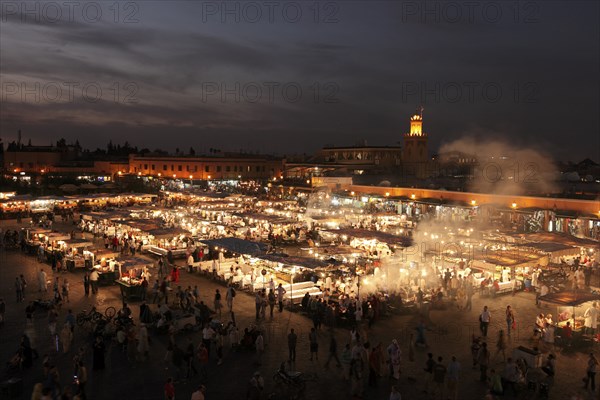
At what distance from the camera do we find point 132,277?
49.5 ft

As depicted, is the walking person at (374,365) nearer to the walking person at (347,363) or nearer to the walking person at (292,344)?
the walking person at (347,363)

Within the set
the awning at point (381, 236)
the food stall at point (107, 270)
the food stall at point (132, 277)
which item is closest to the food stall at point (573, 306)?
the awning at point (381, 236)

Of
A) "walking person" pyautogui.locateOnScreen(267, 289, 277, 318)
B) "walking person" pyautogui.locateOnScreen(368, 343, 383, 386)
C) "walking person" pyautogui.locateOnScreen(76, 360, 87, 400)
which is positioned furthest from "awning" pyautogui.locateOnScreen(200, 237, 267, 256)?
"walking person" pyautogui.locateOnScreen(76, 360, 87, 400)

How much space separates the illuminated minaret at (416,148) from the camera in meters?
60.1

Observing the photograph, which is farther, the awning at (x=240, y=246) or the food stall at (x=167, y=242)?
the food stall at (x=167, y=242)

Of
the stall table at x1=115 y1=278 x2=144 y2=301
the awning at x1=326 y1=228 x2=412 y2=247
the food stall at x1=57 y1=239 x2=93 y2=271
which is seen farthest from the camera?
the awning at x1=326 y1=228 x2=412 y2=247

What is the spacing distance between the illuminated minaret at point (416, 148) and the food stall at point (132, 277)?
1878 inches

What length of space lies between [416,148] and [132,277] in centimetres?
5022

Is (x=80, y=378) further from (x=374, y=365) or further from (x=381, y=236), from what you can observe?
(x=381, y=236)

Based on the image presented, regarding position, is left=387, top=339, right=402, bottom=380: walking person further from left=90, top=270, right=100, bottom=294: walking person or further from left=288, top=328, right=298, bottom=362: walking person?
left=90, top=270, right=100, bottom=294: walking person

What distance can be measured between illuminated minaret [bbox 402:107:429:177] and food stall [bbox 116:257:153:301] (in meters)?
47.7

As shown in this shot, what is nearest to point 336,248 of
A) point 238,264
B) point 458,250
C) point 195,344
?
point 238,264

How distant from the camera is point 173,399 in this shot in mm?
7969

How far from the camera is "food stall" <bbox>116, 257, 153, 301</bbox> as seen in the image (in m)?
14.1
